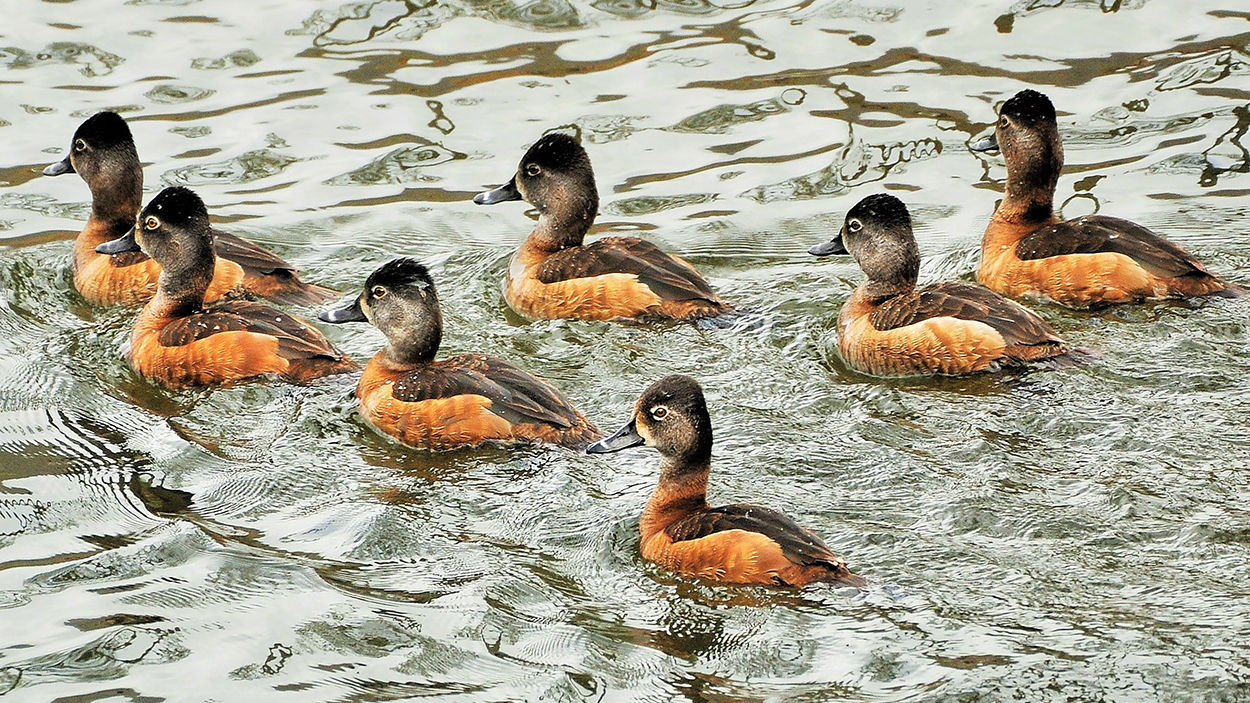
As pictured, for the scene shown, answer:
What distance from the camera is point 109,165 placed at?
37.8 ft

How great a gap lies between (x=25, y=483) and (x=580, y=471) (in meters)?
2.79

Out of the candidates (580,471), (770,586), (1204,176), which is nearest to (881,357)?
(580,471)

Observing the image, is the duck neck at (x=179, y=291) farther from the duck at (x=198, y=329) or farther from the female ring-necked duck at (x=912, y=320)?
the female ring-necked duck at (x=912, y=320)

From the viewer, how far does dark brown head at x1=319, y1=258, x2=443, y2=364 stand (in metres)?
9.41

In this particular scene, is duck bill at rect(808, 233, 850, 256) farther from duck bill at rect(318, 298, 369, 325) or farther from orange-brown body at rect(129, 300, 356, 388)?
orange-brown body at rect(129, 300, 356, 388)

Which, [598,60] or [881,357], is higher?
[598,60]

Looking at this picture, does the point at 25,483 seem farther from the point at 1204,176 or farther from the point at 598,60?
the point at 1204,176

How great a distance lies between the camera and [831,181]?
12.8 m

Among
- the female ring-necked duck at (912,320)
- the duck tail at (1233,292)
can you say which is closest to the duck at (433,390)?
the female ring-necked duck at (912,320)

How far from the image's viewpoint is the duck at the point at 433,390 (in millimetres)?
8820

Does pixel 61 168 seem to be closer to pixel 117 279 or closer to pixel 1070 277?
pixel 117 279

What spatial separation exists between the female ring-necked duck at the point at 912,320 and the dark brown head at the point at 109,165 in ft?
16.1

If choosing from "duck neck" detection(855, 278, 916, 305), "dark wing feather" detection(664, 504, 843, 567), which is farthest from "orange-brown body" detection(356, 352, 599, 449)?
"duck neck" detection(855, 278, 916, 305)

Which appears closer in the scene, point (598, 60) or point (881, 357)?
point (881, 357)
